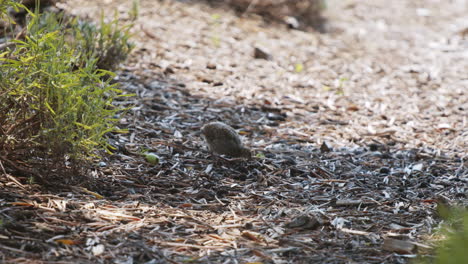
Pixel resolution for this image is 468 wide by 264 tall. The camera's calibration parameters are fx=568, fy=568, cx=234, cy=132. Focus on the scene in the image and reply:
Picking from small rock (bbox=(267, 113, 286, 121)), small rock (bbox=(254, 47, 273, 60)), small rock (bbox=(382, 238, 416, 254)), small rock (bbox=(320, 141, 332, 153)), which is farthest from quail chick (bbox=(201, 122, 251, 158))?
small rock (bbox=(254, 47, 273, 60))

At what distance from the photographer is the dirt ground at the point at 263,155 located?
2.19 m

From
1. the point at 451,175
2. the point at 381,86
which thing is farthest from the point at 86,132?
the point at 381,86

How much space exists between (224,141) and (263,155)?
0.26 m

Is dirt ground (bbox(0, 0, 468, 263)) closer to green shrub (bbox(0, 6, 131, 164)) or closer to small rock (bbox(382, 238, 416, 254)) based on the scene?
small rock (bbox(382, 238, 416, 254))

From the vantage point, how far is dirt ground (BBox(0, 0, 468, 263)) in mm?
2188

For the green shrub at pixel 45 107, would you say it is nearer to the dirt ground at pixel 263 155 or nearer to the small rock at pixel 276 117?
the dirt ground at pixel 263 155

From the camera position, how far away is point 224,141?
3.16 m

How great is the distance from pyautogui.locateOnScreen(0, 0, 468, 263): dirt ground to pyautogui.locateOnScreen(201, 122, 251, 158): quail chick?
71mm

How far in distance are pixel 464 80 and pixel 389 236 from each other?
11.0 feet

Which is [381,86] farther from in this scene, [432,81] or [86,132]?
[86,132]

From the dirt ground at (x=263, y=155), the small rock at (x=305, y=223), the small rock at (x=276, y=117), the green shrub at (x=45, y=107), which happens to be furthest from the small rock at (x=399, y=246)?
the small rock at (x=276, y=117)

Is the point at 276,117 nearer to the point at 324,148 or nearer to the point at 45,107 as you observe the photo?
the point at 324,148

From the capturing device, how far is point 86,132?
2523 millimetres

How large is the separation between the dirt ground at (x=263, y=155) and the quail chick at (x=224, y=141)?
0.07 meters
